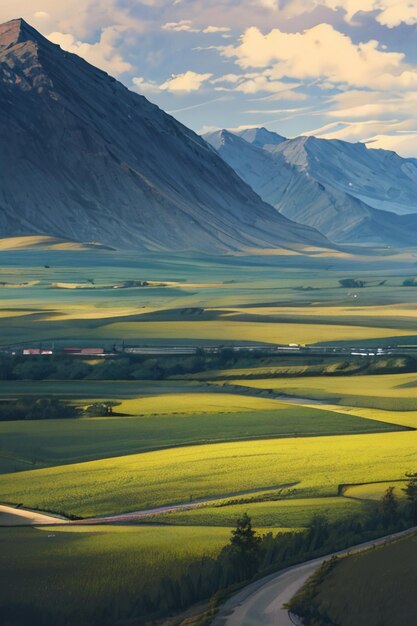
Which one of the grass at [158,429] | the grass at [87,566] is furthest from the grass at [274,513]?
the grass at [158,429]

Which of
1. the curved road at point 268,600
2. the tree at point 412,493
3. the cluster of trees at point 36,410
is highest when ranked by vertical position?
the cluster of trees at point 36,410

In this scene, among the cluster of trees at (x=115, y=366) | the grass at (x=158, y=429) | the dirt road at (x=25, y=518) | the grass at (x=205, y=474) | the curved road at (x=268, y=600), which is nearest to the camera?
the curved road at (x=268, y=600)

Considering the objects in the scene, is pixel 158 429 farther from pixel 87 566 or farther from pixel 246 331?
pixel 246 331

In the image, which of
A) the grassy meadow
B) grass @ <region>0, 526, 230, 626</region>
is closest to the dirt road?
the grassy meadow

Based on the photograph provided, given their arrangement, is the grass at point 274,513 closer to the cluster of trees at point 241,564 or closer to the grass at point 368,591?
the cluster of trees at point 241,564

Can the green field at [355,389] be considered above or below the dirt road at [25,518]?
above

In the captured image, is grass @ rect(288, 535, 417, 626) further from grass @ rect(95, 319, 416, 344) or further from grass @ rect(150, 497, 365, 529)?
grass @ rect(95, 319, 416, 344)

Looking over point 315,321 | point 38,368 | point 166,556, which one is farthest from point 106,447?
point 315,321

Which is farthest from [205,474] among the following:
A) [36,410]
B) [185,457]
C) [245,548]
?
[36,410]
